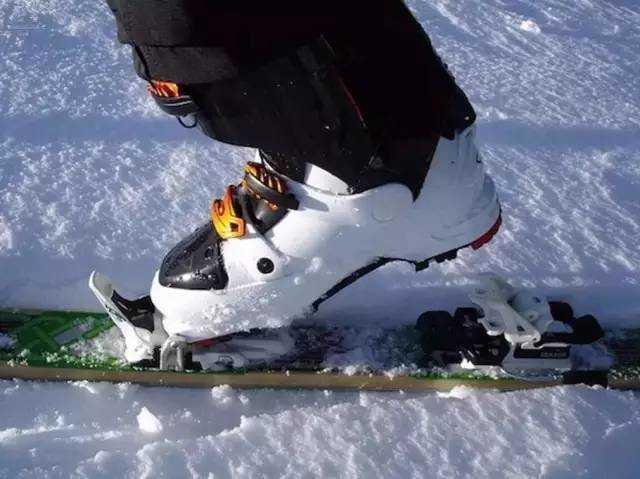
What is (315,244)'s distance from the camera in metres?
1.48

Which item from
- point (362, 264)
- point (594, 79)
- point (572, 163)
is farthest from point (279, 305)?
point (594, 79)

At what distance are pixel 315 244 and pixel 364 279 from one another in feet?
1.52

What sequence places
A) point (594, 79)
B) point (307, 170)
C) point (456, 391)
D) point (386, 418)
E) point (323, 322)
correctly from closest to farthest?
point (307, 170)
point (386, 418)
point (456, 391)
point (323, 322)
point (594, 79)

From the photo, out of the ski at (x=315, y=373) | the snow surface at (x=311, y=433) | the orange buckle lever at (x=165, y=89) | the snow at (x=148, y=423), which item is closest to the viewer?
the orange buckle lever at (x=165, y=89)

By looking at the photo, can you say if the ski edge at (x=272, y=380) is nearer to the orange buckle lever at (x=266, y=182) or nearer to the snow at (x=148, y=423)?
the snow at (x=148, y=423)

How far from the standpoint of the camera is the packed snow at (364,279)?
147 cm

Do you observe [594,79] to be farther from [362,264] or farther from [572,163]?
[362,264]

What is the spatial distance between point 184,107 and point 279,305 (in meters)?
0.48

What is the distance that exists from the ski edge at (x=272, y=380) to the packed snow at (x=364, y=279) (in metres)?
0.02

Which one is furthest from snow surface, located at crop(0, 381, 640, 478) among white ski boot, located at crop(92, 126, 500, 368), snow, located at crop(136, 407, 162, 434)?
white ski boot, located at crop(92, 126, 500, 368)

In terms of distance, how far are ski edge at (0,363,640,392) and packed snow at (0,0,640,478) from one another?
2cm

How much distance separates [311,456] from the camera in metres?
1.46

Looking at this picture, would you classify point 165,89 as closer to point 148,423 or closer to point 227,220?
point 227,220

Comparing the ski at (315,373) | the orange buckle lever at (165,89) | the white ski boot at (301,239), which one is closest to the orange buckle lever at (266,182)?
the white ski boot at (301,239)
